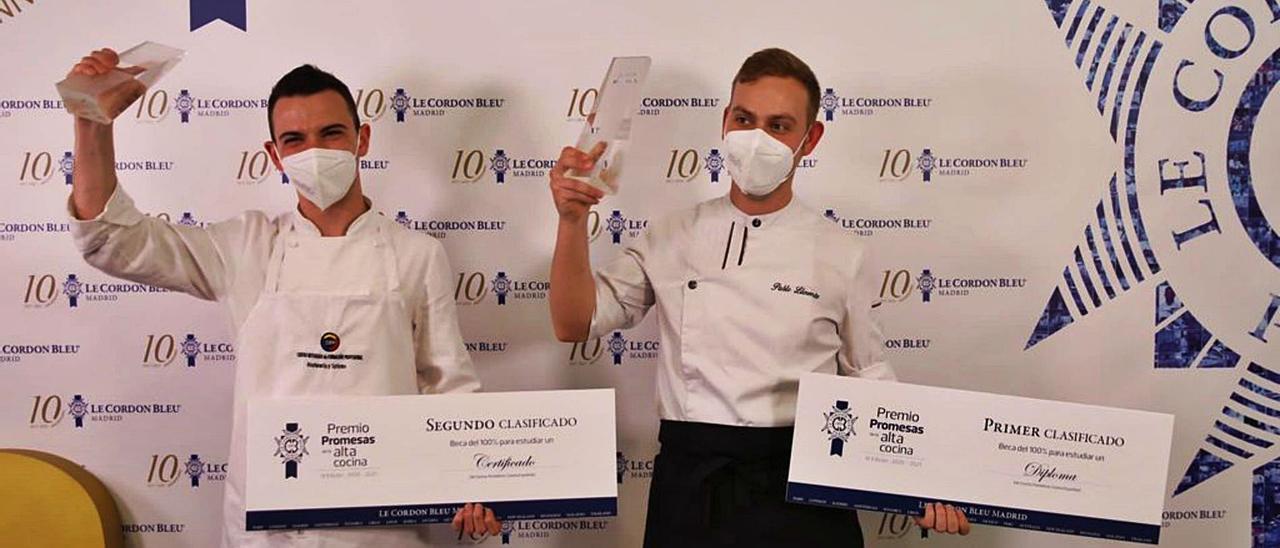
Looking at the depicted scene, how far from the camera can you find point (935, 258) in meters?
2.71

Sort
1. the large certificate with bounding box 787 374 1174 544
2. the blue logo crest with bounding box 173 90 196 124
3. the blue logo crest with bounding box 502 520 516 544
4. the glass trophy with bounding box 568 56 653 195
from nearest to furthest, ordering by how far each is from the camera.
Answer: the glass trophy with bounding box 568 56 653 195
the large certificate with bounding box 787 374 1174 544
the blue logo crest with bounding box 173 90 196 124
the blue logo crest with bounding box 502 520 516 544

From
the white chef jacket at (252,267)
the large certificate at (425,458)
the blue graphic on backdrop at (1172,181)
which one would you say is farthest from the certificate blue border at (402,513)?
the blue graphic on backdrop at (1172,181)

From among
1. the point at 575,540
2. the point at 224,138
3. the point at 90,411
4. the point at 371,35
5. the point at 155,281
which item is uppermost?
the point at 371,35

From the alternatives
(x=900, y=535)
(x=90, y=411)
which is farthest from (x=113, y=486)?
(x=900, y=535)

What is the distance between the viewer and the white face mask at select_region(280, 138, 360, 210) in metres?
2.08

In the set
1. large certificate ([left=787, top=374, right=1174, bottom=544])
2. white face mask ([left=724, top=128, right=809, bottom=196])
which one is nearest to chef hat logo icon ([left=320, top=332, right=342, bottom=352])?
white face mask ([left=724, top=128, right=809, bottom=196])

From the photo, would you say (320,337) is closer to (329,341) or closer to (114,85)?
(329,341)

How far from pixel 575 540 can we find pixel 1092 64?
5.96ft

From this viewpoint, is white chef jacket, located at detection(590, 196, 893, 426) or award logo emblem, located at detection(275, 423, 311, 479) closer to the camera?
award logo emblem, located at detection(275, 423, 311, 479)

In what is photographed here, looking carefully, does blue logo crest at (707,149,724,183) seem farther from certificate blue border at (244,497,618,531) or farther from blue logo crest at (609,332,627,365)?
certificate blue border at (244,497,618,531)

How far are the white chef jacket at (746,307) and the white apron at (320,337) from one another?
420mm

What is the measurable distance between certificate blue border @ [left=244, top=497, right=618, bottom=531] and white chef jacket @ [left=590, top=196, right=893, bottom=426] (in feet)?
0.89

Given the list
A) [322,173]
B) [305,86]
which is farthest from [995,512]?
[305,86]

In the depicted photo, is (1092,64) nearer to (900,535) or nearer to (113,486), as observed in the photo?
(900,535)
